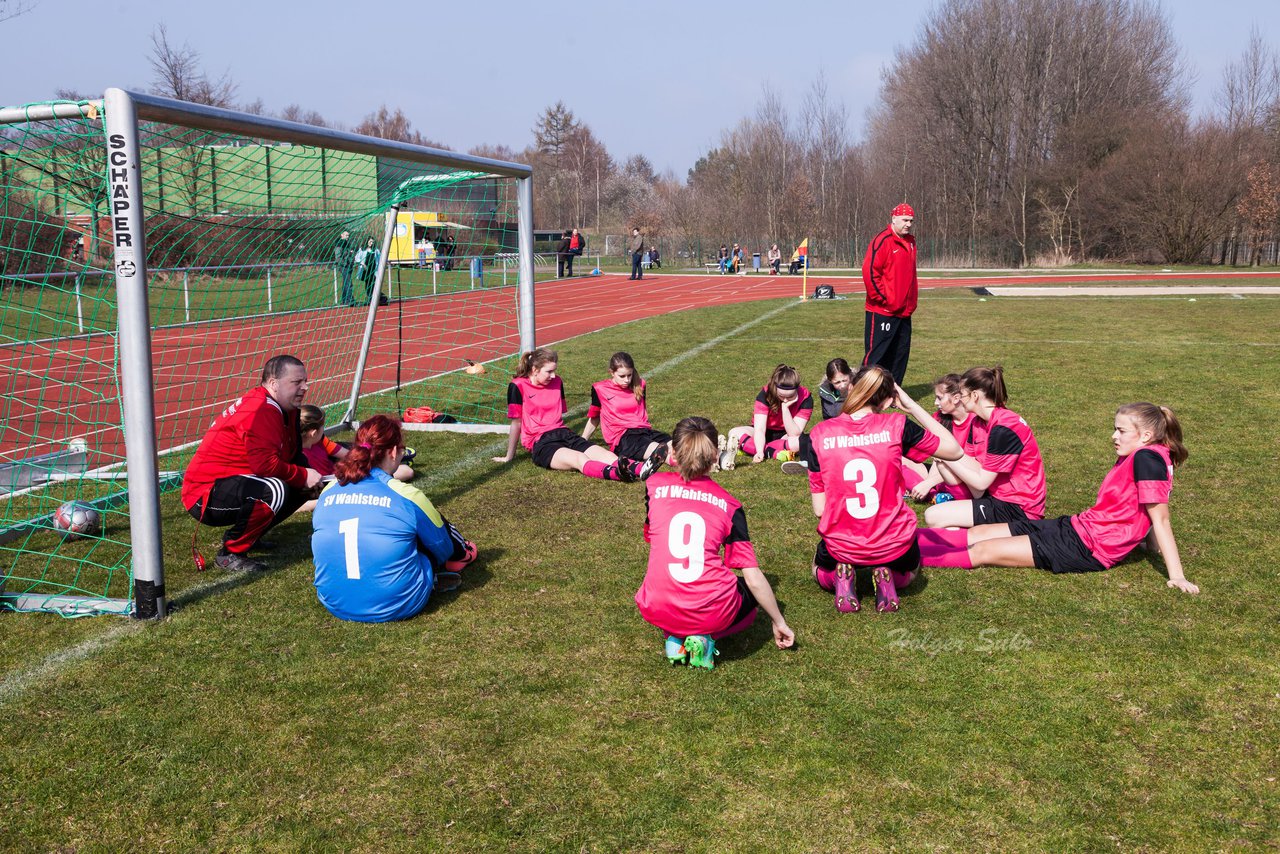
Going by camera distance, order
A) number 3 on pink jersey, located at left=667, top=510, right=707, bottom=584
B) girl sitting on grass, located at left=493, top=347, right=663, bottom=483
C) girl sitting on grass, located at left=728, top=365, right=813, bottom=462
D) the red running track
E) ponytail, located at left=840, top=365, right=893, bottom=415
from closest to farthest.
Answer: number 3 on pink jersey, located at left=667, top=510, right=707, bottom=584 → ponytail, located at left=840, top=365, right=893, bottom=415 → girl sitting on grass, located at left=493, top=347, right=663, bottom=483 → girl sitting on grass, located at left=728, top=365, right=813, bottom=462 → the red running track

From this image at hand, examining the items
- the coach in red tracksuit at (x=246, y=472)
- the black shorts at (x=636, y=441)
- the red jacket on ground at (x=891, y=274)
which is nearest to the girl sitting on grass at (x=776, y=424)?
the black shorts at (x=636, y=441)

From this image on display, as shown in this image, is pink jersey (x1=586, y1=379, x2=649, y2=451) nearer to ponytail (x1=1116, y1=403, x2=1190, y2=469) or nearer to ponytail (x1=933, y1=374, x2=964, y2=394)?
ponytail (x1=933, y1=374, x2=964, y2=394)

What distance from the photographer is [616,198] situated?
89.2 meters

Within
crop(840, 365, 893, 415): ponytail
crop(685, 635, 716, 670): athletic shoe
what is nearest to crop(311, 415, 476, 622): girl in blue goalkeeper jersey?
crop(685, 635, 716, 670): athletic shoe

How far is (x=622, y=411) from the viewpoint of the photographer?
8.62 metres

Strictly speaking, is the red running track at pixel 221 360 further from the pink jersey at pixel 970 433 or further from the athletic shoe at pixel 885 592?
the athletic shoe at pixel 885 592

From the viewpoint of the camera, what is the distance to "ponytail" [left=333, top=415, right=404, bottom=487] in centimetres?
509

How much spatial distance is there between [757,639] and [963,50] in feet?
201

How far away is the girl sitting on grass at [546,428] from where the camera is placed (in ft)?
Answer: 27.2

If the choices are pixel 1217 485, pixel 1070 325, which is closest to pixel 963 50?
pixel 1070 325

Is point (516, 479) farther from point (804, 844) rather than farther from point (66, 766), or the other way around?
point (804, 844)

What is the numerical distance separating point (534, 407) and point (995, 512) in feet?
13.5

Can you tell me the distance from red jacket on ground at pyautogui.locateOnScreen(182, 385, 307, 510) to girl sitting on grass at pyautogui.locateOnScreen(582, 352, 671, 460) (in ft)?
10.0

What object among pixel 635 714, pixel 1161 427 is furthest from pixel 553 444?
pixel 1161 427
